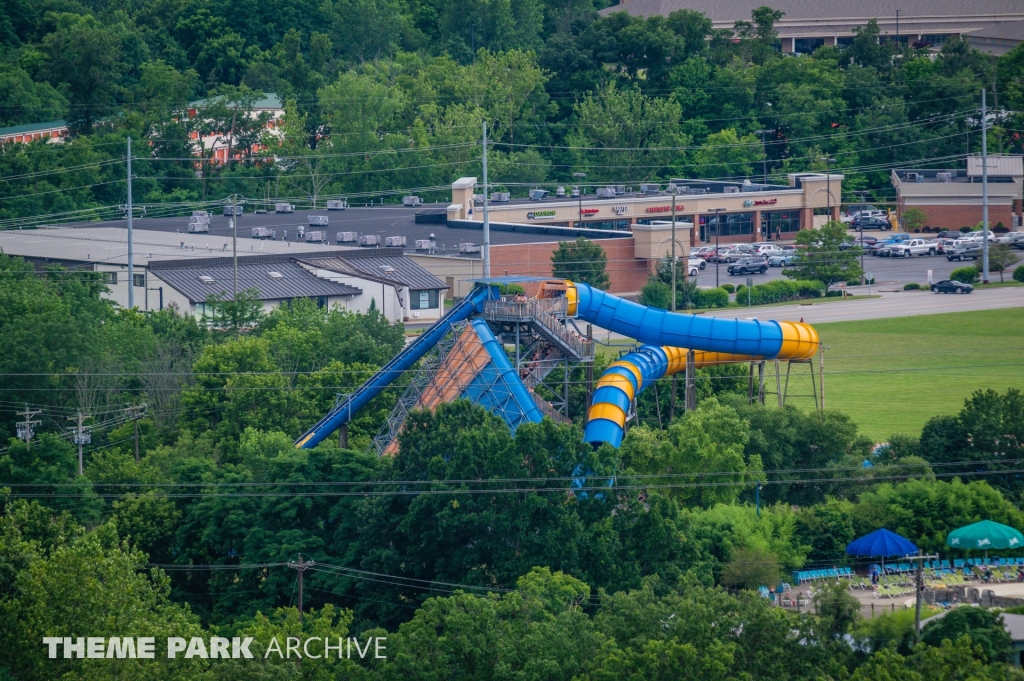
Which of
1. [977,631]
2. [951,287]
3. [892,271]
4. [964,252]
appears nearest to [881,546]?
[977,631]

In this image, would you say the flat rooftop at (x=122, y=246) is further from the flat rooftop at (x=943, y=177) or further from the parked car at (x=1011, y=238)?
the flat rooftop at (x=943, y=177)

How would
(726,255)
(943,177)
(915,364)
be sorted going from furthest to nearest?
(943,177) < (726,255) < (915,364)

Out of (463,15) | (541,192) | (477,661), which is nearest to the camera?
(477,661)

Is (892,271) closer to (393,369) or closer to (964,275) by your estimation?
(964,275)

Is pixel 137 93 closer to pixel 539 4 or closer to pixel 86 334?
pixel 539 4

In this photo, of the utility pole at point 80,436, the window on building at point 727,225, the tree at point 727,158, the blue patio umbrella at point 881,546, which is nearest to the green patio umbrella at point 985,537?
the blue patio umbrella at point 881,546

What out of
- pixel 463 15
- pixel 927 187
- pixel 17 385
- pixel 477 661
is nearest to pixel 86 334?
pixel 17 385
